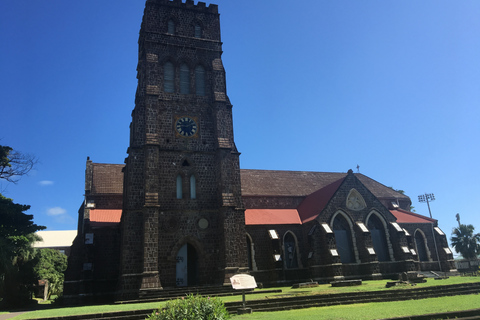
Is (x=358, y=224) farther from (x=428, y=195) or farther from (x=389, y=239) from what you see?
(x=428, y=195)

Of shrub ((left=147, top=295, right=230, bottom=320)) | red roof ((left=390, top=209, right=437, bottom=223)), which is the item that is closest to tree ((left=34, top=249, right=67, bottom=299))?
shrub ((left=147, top=295, right=230, bottom=320))

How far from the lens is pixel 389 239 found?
106 ft

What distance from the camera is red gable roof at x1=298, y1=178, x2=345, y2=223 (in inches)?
1283

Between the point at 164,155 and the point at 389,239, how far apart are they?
21067 millimetres

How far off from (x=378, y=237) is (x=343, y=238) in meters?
3.63

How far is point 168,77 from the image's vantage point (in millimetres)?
29281

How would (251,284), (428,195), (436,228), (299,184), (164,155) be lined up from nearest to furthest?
(251,284)
(164,155)
(436,228)
(299,184)
(428,195)

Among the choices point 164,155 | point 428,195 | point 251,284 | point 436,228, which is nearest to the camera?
point 251,284

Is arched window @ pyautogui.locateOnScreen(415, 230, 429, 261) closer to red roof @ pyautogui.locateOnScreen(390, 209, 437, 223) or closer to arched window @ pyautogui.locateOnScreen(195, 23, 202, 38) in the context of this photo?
red roof @ pyautogui.locateOnScreen(390, 209, 437, 223)

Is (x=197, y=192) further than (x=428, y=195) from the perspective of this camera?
No

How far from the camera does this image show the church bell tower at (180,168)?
24.6m

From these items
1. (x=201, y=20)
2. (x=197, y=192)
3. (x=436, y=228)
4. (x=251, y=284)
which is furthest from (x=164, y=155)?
(x=436, y=228)

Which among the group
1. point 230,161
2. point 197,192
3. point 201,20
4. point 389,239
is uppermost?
point 201,20

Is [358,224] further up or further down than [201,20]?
further down
